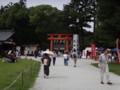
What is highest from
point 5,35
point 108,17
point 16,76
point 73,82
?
point 108,17

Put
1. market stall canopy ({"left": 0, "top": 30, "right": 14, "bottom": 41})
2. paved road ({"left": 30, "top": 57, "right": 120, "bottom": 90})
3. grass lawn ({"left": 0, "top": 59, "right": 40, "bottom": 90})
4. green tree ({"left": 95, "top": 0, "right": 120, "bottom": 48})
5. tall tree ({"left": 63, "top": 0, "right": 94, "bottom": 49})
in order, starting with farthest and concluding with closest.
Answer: tall tree ({"left": 63, "top": 0, "right": 94, "bottom": 49})
market stall canopy ({"left": 0, "top": 30, "right": 14, "bottom": 41})
green tree ({"left": 95, "top": 0, "right": 120, "bottom": 48})
paved road ({"left": 30, "top": 57, "right": 120, "bottom": 90})
grass lawn ({"left": 0, "top": 59, "right": 40, "bottom": 90})

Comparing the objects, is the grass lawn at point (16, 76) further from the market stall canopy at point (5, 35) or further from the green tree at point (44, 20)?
the green tree at point (44, 20)

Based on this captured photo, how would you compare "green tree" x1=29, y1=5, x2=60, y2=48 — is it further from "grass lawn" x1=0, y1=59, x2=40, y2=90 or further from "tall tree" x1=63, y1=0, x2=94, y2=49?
"grass lawn" x1=0, y1=59, x2=40, y2=90

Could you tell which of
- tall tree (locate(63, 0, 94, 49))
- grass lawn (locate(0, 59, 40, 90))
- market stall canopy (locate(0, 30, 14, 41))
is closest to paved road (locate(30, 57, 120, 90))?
grass lawn (locate(0, 59, 40, 90))

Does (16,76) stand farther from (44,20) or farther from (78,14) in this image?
(44,20)

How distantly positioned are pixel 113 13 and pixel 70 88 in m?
29.4

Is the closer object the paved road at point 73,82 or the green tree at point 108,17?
the paved road at point 73,82

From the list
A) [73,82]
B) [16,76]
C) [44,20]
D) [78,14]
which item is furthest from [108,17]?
[44,20]

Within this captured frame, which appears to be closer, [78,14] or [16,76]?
[16,76]

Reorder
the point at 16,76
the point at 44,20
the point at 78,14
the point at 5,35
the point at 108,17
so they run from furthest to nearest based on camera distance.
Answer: the point at 44,20 → the point at 78,14 → the point at 5,35 → the point at 108,17 → the point at 16,76

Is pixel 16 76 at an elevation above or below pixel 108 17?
below

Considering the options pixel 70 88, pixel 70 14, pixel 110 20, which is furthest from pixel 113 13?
pixel 70 14

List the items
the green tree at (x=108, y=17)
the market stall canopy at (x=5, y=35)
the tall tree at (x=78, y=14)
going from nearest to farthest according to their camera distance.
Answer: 1. the green tree at (x=108, y=17)
2. the market stall canopy at (x=5, y=35)
3. the tall tree at (x=78, y=14)

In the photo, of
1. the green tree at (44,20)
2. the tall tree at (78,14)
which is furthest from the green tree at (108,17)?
the green tree at (44,20)
